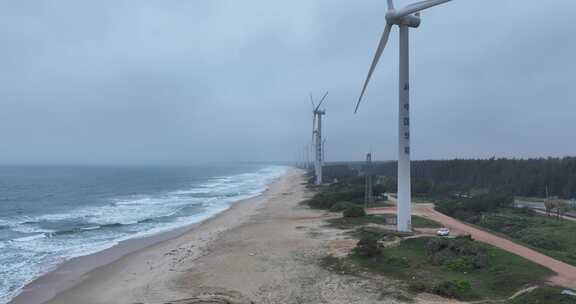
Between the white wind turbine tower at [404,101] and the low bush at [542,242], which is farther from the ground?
the white wind turbine tower at [404,101]

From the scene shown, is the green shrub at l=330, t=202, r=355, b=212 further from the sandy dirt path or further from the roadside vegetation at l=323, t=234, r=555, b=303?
the roadside vegetation at l=323, t=234, r=555, b=303

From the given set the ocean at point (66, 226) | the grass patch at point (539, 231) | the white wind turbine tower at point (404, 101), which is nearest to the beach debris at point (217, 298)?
the ocean at point (66, 226)

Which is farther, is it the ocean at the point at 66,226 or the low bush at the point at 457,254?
Result: the ocean at the point at 66,226

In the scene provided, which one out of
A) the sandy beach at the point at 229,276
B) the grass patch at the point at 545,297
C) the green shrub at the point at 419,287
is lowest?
the sandy beach at the point at 229,276

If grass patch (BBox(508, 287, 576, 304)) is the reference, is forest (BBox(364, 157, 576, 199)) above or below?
above

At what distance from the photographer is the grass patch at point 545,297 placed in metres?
14.4

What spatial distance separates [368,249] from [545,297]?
9.99 metres

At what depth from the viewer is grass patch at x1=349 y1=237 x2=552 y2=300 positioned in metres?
17.5

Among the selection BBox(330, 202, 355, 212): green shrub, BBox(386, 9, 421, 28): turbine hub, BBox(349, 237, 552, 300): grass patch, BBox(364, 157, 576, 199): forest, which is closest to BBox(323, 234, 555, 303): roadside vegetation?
BBox(349, 237, 552, 300): grass patch

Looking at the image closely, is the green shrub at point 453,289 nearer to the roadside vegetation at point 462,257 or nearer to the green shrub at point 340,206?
the roadside vegetation at point 462,257

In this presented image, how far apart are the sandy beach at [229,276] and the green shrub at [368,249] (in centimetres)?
256

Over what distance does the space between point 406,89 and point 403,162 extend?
4980 mm

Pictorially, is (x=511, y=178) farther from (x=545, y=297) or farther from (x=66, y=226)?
(x=66, y=226)

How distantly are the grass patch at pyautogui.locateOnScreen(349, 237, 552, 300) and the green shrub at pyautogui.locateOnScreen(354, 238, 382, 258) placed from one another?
31 centimetres
